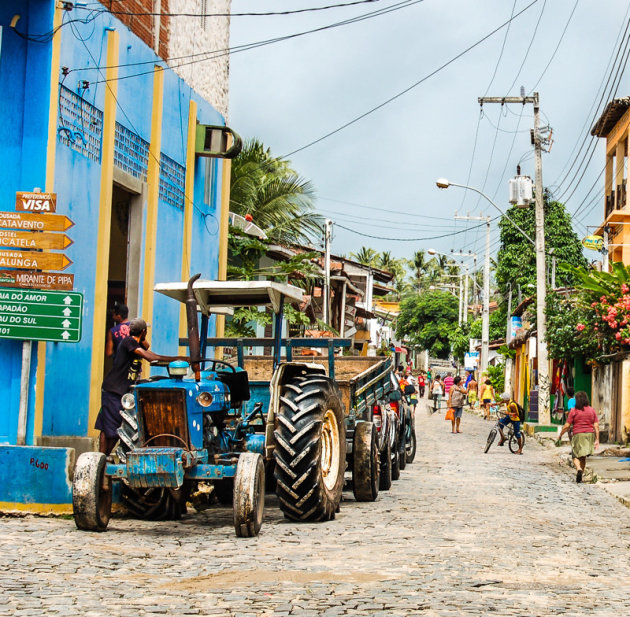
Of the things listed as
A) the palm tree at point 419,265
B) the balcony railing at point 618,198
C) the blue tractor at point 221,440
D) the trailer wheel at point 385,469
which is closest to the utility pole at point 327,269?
the balcony railing at point 618,198

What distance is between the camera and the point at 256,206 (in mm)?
30328

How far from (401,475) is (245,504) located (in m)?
8.32

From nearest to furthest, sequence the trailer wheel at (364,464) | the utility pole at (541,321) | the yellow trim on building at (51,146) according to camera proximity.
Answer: the yellow trim on building at (51,146) → the trailer wheel at (364,464) → the utility pole at (541,321)

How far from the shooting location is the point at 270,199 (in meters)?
30.5

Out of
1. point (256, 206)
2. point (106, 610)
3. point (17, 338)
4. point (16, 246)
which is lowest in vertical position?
point (106, 610)

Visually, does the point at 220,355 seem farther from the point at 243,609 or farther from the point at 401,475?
the point at 243,609

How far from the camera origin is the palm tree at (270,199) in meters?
29.4

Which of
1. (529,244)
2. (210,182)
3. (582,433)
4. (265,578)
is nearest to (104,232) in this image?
(210,182)

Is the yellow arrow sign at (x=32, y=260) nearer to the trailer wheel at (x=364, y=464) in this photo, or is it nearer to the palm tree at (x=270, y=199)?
the trailer wheel at (x=364, y=464)

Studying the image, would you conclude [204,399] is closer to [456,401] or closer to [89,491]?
[89,491]

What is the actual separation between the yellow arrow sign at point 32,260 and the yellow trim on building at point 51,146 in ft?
3.75

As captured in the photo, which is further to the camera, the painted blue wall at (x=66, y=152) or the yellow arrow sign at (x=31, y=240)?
the painted blue wall at (x=66, y=152)

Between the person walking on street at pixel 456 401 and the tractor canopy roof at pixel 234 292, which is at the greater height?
the tractor canopy roof at pixel 234 292

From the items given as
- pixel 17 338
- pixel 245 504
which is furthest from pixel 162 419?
pixel 17 338
